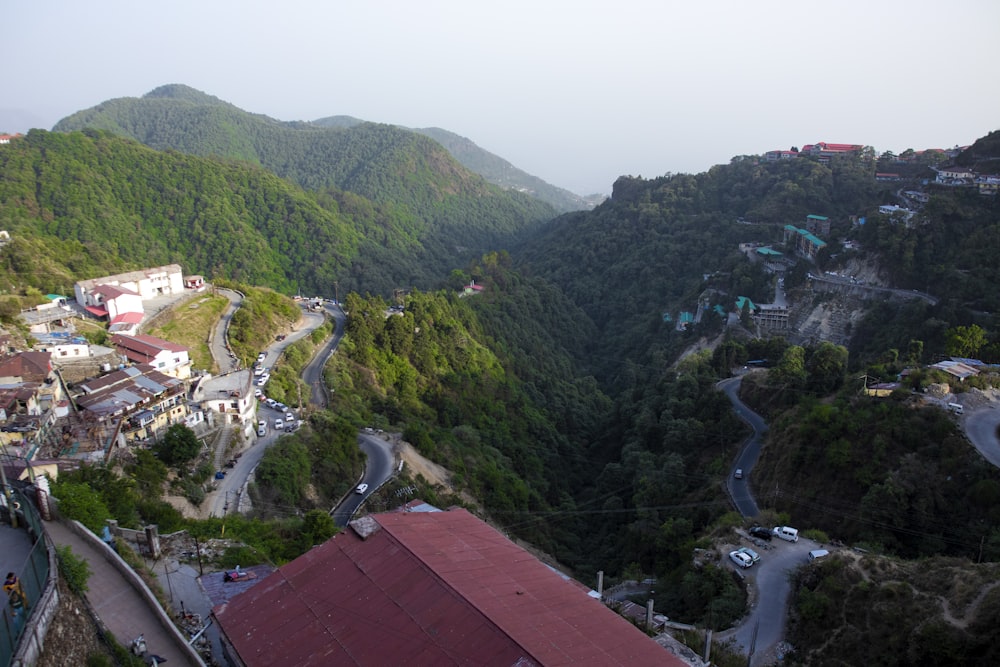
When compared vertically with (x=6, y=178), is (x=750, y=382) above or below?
below

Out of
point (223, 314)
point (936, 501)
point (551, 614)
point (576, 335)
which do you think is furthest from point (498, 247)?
point (551, 614)

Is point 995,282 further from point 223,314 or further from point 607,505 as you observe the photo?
point 223,314

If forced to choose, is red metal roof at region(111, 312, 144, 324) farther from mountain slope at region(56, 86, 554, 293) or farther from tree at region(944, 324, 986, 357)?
mountain slope at region(56, 86, 554, 293)

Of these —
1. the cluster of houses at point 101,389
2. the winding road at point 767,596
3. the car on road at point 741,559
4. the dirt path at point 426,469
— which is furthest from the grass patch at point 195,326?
the winding road at point 767,596

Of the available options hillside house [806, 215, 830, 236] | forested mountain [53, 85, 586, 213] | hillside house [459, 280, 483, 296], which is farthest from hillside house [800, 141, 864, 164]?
forested mountain [53, 85, 586, 213]

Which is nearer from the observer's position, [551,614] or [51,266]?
[551,614]

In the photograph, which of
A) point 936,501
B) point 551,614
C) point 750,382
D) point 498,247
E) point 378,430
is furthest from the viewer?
point 498,247

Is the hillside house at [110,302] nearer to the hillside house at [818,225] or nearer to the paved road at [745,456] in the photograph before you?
the paved road at [745,456]
